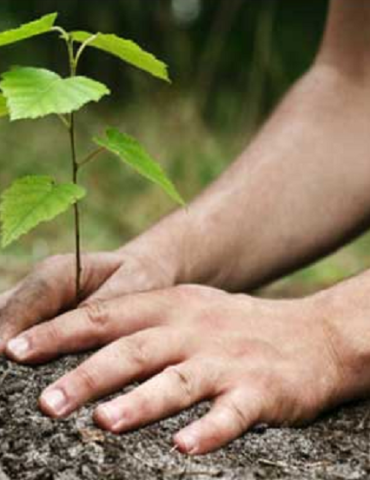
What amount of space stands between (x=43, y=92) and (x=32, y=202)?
17cm

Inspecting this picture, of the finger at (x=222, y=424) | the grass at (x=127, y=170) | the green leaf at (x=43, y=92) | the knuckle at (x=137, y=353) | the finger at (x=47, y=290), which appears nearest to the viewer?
the green leaf at (x=43, y=92)

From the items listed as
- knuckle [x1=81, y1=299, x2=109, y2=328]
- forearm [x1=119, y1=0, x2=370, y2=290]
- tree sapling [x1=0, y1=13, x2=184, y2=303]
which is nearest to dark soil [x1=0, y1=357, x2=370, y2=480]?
knuckle [x1=81, y1=299, x2=109, y2=328]

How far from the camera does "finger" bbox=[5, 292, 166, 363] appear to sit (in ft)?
5.39

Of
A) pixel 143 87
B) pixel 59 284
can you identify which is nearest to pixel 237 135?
pixel 143 87

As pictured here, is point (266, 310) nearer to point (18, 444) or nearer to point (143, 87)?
point (18, 444)

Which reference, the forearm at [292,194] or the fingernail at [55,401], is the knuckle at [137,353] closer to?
the fingernail at [55,401]

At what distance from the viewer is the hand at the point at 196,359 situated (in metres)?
1.53

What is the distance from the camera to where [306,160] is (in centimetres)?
231

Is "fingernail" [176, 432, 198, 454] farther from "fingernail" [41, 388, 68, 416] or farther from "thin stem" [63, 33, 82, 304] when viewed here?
"thin stem" [63, 33, 82, 304]

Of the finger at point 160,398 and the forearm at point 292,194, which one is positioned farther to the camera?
the forearm at point 292,194

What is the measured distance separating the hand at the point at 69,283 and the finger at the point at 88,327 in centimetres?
5

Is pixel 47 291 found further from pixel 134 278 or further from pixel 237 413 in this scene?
pixel 237 413

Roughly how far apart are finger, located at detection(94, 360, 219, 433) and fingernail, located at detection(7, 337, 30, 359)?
0.19 metres

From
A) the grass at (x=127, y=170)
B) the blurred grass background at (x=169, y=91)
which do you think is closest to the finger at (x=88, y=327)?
the grass at (x=127, y=170)
